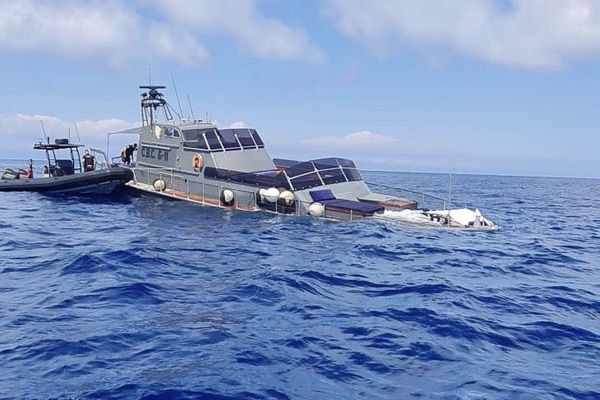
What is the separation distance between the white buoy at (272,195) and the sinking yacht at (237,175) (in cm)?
5

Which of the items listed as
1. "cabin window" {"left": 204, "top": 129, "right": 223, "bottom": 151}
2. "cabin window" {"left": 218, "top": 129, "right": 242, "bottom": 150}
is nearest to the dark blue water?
"cabin window" {"left": 204, "top": 129, "right": 223, "bottom": 151}

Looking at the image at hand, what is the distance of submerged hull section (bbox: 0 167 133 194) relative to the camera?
2918cm

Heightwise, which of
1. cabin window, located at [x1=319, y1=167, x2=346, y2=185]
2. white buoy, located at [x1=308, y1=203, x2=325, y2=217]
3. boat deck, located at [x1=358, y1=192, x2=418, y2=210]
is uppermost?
cabin window, located at [x1=319, y1=167, x2=346, y2=185]

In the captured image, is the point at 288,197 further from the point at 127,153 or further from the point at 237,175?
the point at 127,153

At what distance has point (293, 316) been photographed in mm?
9359

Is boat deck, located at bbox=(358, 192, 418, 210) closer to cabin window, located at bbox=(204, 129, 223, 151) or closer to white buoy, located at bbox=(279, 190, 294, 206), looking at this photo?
white buoy, located at bbox=(279, 190, 294, 206)

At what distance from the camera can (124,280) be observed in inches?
449

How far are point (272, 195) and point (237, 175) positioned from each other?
2978mm

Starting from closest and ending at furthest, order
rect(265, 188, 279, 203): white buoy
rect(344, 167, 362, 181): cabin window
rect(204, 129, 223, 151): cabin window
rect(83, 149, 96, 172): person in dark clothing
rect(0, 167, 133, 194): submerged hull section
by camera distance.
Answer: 1. rect(265, 188, 279, 203): white buoy
2. rect(344, 167, 362, 181): cabin window
3. rect(204, 129, 223, 151): cabin window
4. rect(0, 167, 133, 194): submerged hull section
5. rect(83, 149, 96, 172): person in dark clothing

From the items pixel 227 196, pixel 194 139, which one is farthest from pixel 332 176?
pixel 194 139

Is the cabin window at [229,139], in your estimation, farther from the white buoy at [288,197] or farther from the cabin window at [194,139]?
the white buoy at [288,197]

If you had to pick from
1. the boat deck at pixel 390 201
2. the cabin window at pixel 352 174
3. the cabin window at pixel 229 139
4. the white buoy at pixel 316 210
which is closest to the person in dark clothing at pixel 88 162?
the cabin window at pixel 229 139

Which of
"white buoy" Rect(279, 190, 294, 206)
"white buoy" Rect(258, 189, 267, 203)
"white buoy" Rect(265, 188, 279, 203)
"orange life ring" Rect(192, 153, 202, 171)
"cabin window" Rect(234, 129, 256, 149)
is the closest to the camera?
"white buoy" Rect(279, 190, 294, 206)

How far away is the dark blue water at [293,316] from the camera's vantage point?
662 centimetres
